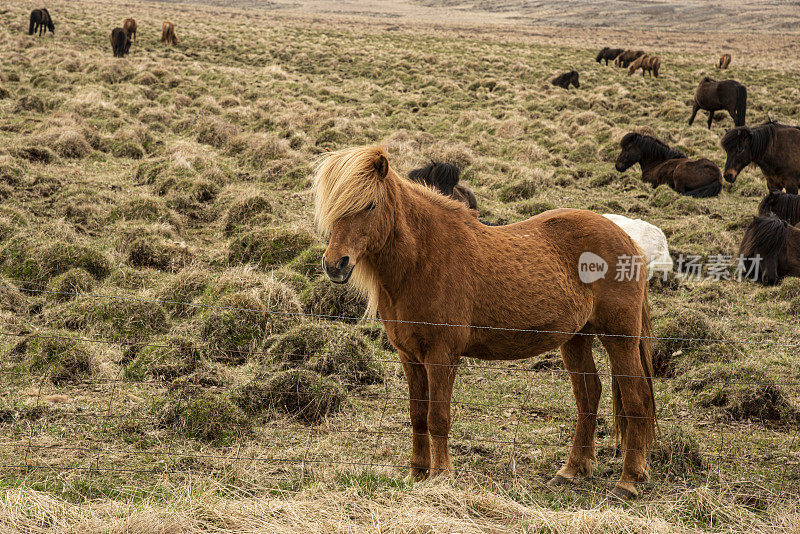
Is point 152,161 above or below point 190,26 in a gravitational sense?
below

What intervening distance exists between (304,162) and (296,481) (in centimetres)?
1075

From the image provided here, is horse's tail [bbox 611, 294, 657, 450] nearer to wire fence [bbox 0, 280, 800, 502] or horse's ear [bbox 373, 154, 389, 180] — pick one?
wire fence [bbox 0, 280, 800, 502]

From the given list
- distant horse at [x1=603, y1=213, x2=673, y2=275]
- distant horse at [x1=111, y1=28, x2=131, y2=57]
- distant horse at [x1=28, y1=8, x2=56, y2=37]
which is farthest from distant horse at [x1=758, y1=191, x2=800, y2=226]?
distant horse at [x1=28, y1=8, x2=56, y2=37]

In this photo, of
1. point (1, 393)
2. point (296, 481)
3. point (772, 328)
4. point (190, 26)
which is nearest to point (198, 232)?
point (1, 393)

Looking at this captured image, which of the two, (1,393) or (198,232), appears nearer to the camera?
(1,393)

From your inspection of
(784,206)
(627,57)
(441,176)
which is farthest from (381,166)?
(627,57)

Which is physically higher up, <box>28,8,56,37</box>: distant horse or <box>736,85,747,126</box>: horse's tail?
<box>28,8,56,37</box>: distant horse

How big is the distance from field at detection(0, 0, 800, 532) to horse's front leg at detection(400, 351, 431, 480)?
22 centimetres

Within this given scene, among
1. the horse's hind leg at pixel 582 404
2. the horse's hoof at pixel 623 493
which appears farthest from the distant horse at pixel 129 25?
the horse's hoof at pixel 623 493

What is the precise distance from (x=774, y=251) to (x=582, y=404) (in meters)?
6.50

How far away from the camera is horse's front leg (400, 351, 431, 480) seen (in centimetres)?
400

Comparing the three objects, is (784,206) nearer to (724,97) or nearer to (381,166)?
(381,166)

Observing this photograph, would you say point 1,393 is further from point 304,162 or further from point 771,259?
point 771,259

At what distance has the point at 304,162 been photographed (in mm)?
13820
